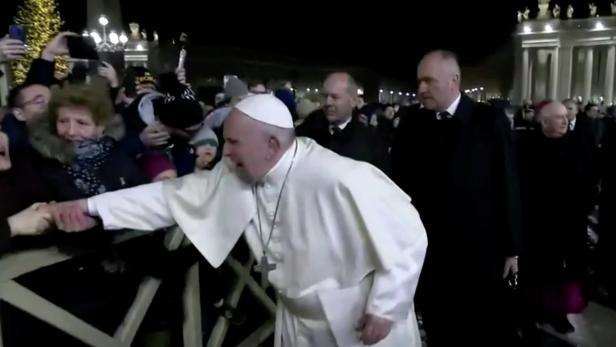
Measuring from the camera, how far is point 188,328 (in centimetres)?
353

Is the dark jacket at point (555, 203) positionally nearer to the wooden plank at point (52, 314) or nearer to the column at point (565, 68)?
the wooden plank at point (52, 314)

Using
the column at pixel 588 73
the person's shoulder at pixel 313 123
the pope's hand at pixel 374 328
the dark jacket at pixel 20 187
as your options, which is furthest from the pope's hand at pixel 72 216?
the column at pixel 588 73

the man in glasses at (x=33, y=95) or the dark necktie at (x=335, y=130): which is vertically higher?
the man in glasses at (x=33, y=95)

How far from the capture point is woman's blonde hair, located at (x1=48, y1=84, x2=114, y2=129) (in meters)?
3.35

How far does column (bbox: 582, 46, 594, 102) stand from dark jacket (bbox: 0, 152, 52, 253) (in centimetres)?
6862

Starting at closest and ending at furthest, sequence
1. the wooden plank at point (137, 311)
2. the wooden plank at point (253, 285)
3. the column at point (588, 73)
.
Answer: the wooden plank at point (137, 311), the wooden plank at point (253, 285), the column at point (588, 73)

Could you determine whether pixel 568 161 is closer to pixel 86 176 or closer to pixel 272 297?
pixel 272 297

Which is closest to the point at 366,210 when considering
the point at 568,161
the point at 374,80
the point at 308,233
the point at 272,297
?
the point at 308,233

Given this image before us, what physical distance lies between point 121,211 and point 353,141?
300cm

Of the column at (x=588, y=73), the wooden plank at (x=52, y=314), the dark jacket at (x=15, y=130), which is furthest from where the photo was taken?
the column at (x=588, y=73)

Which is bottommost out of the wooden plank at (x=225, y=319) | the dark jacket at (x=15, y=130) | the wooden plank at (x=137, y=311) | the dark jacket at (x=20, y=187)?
the wooden plank at (x=225, y=319)

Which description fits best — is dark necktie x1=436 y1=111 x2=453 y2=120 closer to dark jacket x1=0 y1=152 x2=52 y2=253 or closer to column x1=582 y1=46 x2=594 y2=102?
dark jacket x1=0 y1=152 x2=52 y2=253

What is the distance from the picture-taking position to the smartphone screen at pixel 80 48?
491 cm

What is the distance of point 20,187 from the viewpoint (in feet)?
9.75
